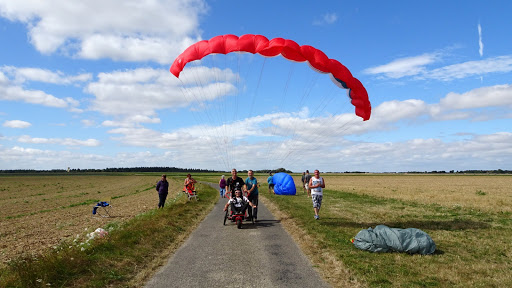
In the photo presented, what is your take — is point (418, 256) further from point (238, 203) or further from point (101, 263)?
point (101, 263)

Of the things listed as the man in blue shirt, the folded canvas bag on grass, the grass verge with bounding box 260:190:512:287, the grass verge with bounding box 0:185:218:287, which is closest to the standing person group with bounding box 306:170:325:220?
the grass verge with bounding box 260:190:512:287

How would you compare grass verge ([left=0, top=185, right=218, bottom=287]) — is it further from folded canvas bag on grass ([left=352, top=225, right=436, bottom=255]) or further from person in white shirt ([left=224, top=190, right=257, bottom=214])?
folded canvas bag on grass ([left=352, top=225, right=436, bottom=255])

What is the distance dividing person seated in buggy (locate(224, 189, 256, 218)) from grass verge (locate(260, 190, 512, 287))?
1702 mm

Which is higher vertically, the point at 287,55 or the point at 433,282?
the point at 287,55

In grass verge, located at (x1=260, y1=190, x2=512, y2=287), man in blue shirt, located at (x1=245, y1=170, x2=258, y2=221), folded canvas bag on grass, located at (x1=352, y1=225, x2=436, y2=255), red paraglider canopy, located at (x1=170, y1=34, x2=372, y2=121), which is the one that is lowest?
grass verge, located at (x1=260, y1=190, x2=512, y2=287)

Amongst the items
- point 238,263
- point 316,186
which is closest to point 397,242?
point 238,263

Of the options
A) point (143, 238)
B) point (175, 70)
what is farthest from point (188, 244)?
point (175, 70)

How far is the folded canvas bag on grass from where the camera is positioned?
26.8 feet

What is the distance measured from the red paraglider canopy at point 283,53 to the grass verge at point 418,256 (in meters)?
4.68

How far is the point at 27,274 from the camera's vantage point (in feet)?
19.8

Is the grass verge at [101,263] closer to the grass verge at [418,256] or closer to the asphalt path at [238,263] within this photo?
the asphalt path at [238,263]

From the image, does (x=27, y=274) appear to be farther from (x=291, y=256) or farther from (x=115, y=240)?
(x=291, y=256)

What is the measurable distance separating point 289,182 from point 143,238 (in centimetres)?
1955

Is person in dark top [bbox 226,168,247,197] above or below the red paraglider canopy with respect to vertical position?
below
